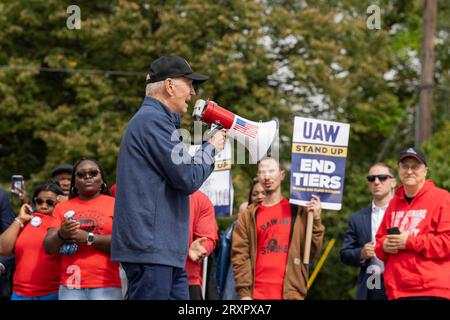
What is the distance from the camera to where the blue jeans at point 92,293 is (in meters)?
7.36

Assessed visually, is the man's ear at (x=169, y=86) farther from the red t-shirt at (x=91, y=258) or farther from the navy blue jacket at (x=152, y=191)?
the red t-shirt at (x=91, y=258)

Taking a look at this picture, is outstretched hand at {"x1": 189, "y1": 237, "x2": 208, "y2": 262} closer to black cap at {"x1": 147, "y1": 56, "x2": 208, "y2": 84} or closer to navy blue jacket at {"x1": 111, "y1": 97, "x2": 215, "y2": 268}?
navy blue jacket at {"x1": 111, "y1": 97, "x2": 215, "y2": 268}

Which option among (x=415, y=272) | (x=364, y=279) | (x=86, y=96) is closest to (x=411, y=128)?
(x=86, y=96)

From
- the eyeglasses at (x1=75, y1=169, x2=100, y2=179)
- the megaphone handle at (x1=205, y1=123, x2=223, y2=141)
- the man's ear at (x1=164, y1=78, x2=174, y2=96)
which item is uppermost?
the man's ear at (x1=164, y1=78, x2=174, y2=96)

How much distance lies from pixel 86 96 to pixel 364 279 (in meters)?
14.5

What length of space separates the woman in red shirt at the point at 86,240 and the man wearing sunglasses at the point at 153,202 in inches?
70.6

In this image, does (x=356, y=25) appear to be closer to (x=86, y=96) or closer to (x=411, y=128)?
(x=411, y=128)

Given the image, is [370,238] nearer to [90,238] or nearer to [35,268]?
[90,238]

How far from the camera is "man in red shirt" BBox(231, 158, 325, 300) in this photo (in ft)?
28.6

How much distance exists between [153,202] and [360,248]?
416 centimetres

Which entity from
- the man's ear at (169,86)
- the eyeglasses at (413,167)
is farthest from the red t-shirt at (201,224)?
the man's ear at (169,86)

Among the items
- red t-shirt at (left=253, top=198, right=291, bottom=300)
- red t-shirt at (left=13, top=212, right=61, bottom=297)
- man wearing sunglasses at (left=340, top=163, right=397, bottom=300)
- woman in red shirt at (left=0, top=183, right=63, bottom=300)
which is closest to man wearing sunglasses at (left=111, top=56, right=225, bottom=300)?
woman in red shirt at (left=0, top=183, right=63, bottom=300)

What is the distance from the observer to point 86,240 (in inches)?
288

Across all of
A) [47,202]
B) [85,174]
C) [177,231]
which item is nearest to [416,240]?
[177,231]
